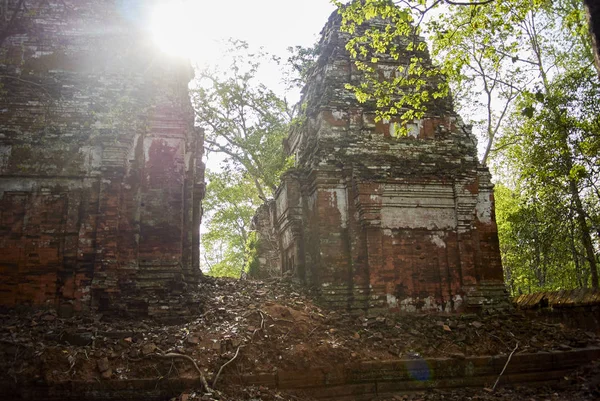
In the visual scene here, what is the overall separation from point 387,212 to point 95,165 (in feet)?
20.7

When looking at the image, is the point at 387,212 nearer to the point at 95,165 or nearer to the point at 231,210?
the point at 95,165

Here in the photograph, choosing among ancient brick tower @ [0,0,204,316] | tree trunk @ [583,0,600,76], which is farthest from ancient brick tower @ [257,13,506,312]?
tree trunk @ [583,0,600,76]

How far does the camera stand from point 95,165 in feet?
31.5

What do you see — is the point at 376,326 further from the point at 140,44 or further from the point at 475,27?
the point at 140,44

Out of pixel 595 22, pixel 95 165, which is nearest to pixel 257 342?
pixel 95 165

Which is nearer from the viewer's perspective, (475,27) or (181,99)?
(475,27)

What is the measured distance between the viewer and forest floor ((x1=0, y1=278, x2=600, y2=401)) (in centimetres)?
673

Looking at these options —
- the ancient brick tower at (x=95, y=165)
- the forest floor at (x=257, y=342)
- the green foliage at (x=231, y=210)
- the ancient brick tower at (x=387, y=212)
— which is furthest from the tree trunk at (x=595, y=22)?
Answer: the green foliage at (x=231, y=210)

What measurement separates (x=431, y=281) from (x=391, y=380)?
3198mm

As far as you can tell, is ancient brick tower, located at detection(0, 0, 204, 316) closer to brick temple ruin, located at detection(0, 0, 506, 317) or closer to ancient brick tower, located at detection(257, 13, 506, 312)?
brick temple ruin, located at detection(0, 0, 506, 317)

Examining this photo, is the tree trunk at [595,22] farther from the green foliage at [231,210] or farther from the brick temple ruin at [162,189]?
the green foliage at [231,210]

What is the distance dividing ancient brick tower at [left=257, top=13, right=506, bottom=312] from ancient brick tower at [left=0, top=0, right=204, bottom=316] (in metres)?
2.74

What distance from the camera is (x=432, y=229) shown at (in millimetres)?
10742

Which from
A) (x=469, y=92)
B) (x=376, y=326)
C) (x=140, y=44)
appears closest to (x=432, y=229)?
(x=376, y=326)
